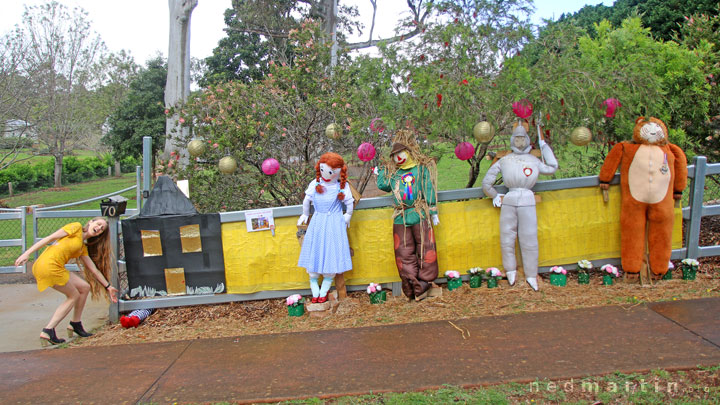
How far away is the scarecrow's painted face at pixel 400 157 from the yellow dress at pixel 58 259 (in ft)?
10.8

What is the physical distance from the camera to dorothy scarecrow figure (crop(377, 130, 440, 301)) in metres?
5.19

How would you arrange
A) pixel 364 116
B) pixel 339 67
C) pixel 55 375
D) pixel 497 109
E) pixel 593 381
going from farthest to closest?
pixel 339 67, pixel 364 116, pixel 497 109, pixel 55 375, pixel 593 381

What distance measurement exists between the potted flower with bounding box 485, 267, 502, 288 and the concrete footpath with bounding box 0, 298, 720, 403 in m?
0.73

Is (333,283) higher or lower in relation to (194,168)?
lower

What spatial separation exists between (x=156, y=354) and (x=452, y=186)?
1109 centimetres

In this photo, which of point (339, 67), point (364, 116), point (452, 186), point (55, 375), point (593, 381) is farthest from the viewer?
point (452, 186)

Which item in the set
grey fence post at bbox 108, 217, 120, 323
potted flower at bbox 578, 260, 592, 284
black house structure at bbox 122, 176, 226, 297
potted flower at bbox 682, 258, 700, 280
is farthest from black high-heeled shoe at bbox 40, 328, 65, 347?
potted flower at bbox 682, 258, 700, 280

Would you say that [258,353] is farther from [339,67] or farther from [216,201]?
[339,67]

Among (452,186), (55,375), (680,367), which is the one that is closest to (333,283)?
(55,375)

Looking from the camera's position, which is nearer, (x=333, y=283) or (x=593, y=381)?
(x=593, y=381)

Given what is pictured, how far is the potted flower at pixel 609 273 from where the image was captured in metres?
5.46

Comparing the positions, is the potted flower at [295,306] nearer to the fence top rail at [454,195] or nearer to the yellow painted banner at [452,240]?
the yellow painted banner at [452,240]

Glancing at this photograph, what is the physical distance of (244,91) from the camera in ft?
22.7

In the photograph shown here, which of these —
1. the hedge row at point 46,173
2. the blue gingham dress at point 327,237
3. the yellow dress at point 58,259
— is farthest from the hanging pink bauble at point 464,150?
the hedge row at point 46,173
